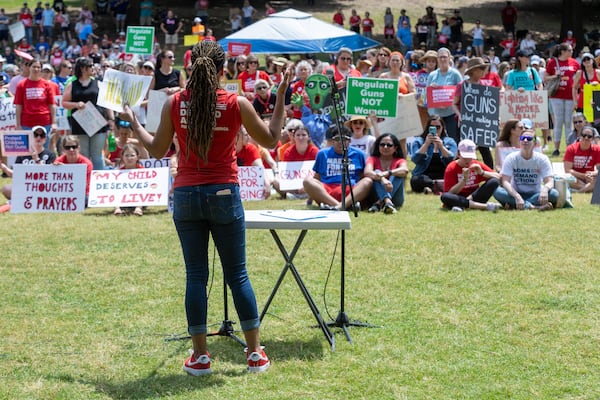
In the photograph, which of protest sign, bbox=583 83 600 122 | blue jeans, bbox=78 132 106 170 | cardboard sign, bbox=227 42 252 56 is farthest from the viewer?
cardboard sign, bbox=227 42 252 56

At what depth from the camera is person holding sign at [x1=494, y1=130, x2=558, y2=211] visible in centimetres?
1134

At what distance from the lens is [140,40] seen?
1848 centimetres

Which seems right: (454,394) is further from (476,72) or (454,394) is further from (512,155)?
(476,72)

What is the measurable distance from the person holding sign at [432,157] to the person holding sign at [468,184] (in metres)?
0.96


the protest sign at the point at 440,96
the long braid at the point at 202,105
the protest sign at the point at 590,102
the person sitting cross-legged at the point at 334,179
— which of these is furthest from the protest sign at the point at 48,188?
the protest sign at the point at 590,102

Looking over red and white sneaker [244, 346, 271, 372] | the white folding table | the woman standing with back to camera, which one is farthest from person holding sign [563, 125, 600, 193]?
the woman standing with back to camera

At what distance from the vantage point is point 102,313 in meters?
7.11

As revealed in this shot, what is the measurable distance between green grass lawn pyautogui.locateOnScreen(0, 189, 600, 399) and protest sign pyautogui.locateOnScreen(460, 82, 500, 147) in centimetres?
316

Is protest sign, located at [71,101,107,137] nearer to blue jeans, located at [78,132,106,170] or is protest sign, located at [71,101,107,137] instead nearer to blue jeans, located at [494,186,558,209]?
blue jeans, located at [78,132,106,170]

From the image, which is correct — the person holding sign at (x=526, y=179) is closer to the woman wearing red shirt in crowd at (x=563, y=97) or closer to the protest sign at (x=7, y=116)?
the woman wearing red shirt in crowd at (x=563, y=97)

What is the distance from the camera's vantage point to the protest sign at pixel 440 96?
13883 mm

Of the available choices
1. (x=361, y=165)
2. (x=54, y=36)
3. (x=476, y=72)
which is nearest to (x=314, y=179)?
(x=361, y=165)

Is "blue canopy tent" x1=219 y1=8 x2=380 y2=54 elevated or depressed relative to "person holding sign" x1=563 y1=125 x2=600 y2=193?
elevated

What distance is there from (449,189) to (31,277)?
220 inches
